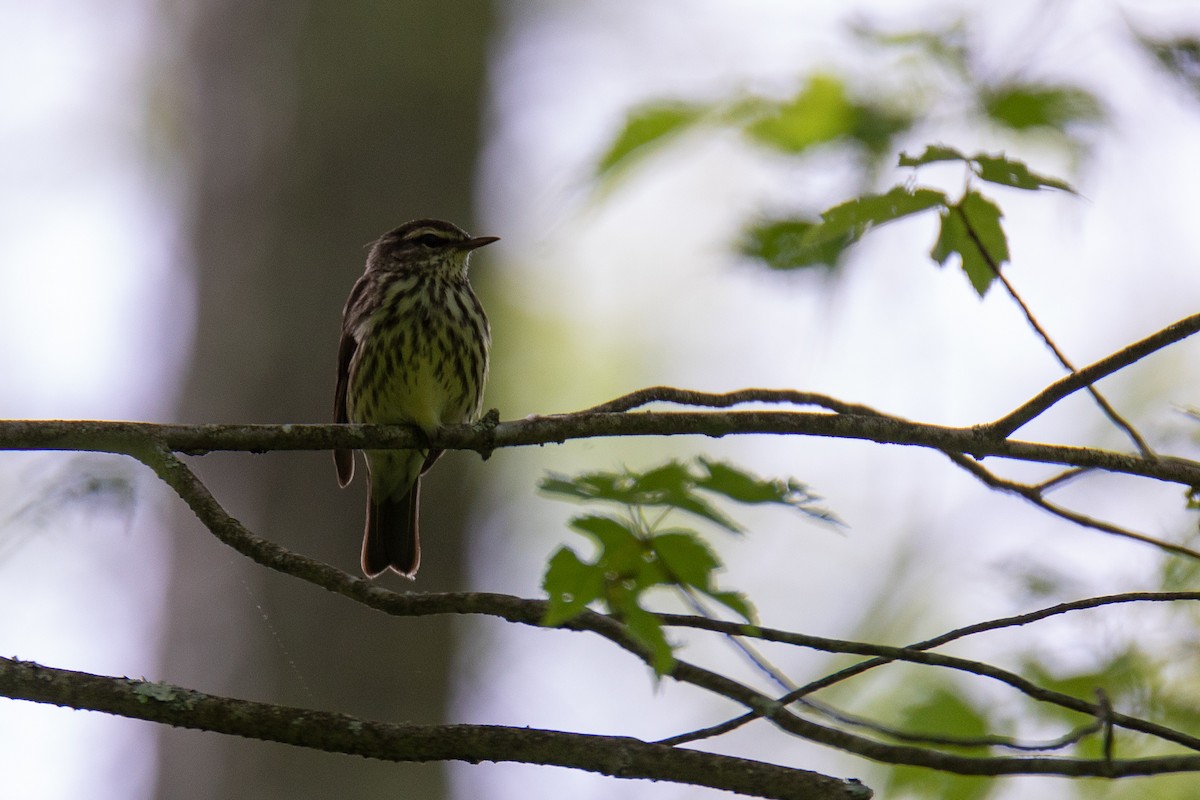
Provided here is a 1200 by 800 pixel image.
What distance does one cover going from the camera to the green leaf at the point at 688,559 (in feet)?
5.26

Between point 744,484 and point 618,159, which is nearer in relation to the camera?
point 744,484

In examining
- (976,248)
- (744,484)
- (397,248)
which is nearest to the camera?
(744,484)

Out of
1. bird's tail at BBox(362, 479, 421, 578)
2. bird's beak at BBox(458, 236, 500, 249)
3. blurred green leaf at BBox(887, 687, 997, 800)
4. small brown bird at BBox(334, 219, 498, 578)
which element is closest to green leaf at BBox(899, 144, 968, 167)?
blurred green leaf at BBox(887, 687, 997, 800)

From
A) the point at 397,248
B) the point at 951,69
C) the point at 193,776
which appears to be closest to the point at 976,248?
the point at 951,69

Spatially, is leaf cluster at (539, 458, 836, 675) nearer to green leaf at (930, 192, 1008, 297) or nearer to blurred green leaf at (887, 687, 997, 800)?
green leaf at (930, 192, 1008, 297)

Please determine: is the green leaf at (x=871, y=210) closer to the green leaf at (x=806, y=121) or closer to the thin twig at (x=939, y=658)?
the green leaf at (x=806, y=121)

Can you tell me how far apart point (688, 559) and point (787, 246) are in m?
1.42

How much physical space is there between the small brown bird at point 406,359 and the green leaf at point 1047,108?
210 cm

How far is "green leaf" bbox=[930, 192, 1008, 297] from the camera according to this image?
2.54m

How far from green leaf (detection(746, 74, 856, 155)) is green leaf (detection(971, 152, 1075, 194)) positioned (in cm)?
68

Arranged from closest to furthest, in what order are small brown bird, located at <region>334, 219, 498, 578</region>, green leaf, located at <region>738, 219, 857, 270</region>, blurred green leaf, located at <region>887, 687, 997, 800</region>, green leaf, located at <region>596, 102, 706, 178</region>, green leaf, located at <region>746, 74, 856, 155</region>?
green leaf, located at <region>596, 102, 706, 178</region> < green leaf, located at <region>738, 219, 857, 270</region> < green leaf, located at <region>746, 74, 856, 155</region> < blurred green leaf, located at <region>887, 687, 997, 800</region> < small brown bird, located at <region>334, 219, 498, 578</region>

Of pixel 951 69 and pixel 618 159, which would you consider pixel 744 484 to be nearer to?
pixel 618 159

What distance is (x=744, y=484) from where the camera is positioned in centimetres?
155

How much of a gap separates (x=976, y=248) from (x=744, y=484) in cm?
124
